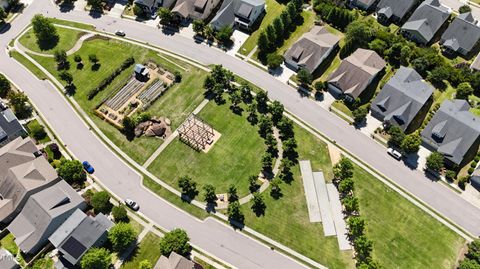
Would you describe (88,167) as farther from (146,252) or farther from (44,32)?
(44,32)

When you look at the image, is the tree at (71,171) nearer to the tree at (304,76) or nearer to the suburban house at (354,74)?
the tree at (304,76)

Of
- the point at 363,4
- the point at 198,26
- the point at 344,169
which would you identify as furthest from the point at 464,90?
the point at 198,26

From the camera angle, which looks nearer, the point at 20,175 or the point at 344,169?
the point at 20,175

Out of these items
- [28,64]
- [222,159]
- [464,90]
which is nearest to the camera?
[222,159]

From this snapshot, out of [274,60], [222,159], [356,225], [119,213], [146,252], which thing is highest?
[274,60]

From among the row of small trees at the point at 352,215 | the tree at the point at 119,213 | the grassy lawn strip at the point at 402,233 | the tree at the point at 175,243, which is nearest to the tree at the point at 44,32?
the tree at the point at 119,213

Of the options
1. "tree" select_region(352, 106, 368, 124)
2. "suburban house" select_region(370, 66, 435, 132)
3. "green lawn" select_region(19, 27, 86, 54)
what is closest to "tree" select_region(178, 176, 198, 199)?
"tree" select_region(352, 106, 368, 124)

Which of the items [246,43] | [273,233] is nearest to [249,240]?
[273,233]
